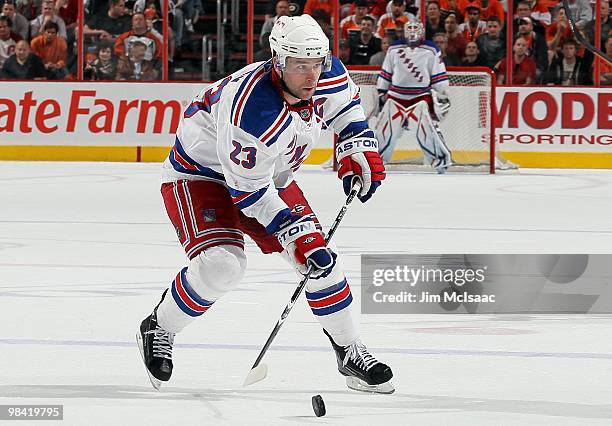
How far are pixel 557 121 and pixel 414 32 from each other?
163 centimetres

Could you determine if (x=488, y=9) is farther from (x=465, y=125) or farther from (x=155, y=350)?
(x=155, y=350)

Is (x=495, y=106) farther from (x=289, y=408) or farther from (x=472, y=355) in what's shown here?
(x=289, y=408)

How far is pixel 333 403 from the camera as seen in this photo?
3.72m

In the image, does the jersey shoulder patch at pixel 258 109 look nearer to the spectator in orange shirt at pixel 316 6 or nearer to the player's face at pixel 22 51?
the spectator in orange shirt at pixel 316 6

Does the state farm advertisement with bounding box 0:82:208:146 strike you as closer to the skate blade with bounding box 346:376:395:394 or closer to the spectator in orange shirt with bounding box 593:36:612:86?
the spectator in orange shirt with bounding box 593:36:612:86

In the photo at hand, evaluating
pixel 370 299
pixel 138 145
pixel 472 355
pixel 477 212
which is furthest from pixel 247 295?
pixel 138 145

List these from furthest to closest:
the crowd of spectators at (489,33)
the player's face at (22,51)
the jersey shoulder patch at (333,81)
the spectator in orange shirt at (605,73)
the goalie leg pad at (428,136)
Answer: the player's face at (22,51)
the crowd of spectators at (489,33)
the spectator in orange shirt at (605,73)
the goalie leg pad at (428,136)
the jersey shoulder patch at (333,81)

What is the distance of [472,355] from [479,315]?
831mm

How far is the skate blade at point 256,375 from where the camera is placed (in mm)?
3885

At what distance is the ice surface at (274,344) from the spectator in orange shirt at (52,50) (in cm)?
602

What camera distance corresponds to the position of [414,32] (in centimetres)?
1335

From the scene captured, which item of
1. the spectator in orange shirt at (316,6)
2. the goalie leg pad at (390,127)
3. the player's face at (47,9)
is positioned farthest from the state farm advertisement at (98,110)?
the spectator in orange shirt at (316,6)

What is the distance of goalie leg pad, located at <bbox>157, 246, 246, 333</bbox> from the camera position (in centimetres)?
392

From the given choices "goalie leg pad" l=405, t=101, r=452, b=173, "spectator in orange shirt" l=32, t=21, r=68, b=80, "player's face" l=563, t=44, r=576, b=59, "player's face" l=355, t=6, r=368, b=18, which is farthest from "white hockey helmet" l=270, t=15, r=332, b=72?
"spectator in orange shirt" l=32, t=21, r=68, b=80
